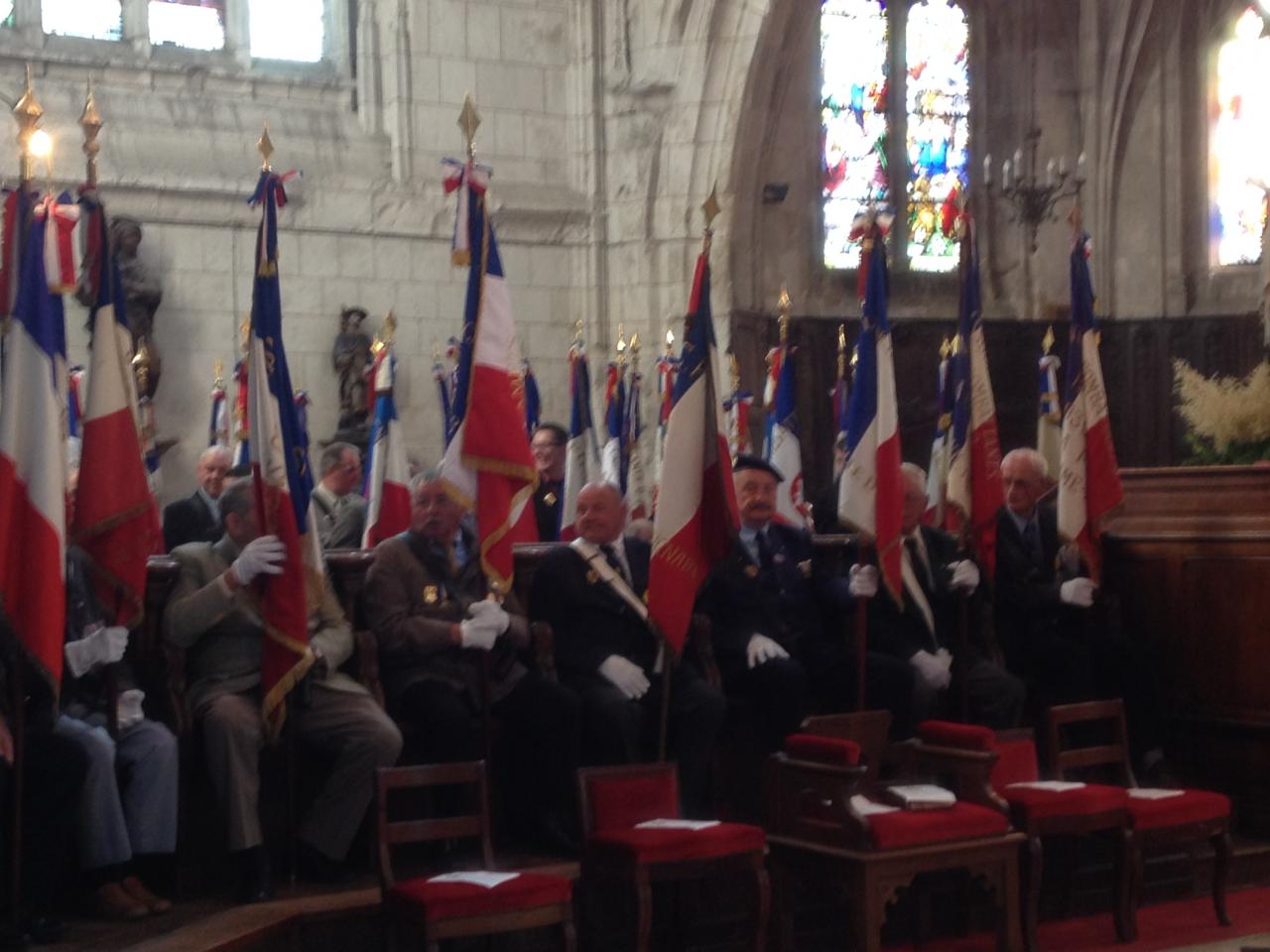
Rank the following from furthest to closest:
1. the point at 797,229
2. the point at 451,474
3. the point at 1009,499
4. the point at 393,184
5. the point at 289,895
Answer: the point at 797,229 < the point at 393,184 < the point at 1009,499 < the point at 451,474 < the point at 289,895

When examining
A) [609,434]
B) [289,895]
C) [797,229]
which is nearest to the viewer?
[289,895]

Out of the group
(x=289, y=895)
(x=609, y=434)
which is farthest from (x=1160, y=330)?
(x=289, y=895)

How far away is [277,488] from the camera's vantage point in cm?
576

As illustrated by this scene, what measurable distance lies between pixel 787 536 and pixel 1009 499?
131 cm

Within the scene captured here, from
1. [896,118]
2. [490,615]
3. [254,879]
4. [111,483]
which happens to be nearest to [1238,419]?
[490,615]

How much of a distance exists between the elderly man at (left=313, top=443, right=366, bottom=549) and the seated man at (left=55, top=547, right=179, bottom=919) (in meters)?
2.40

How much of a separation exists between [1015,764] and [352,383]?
274 inches

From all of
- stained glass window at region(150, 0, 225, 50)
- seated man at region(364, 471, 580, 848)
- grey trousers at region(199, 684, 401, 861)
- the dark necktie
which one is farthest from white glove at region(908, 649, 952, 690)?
stained glass window at region(150, 0, 225, 50)

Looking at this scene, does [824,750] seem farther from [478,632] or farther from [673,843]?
[478,632]

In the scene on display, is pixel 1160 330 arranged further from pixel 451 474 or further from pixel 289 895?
pixel 289 895

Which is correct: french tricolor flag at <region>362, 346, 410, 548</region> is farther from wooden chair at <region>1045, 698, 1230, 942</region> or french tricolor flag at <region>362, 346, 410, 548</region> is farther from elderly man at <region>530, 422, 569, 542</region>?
wooden chair at <region>1045, 698, 1230, 942</region>

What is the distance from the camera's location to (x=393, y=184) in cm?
1288

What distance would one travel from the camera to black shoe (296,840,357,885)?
18.9ft

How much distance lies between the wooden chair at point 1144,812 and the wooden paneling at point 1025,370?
7.02m
